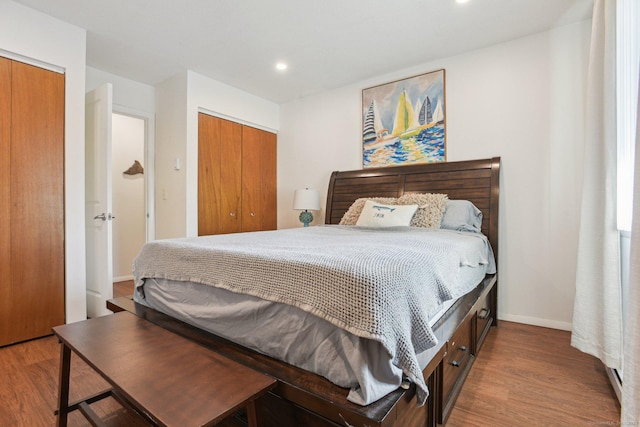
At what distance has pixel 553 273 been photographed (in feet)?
8.53

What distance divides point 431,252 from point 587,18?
254cm

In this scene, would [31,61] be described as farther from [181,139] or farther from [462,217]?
[462,217]

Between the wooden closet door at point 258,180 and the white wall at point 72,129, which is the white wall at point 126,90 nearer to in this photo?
the white wall at point 72,129

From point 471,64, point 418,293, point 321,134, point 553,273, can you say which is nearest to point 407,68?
point 471,64

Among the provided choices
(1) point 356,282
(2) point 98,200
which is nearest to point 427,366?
(1) point 356,282

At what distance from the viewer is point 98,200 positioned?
283 centimetres

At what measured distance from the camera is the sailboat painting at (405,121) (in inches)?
124

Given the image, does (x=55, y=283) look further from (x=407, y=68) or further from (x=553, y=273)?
(x=553, y=273)

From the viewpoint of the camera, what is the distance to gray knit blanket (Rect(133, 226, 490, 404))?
0.94 m

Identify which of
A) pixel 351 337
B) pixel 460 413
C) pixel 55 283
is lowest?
pixel 460 413

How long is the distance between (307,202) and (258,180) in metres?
0.88

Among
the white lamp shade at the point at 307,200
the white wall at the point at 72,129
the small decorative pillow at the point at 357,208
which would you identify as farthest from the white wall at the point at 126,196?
the small decorative pillow at the point at 357,208

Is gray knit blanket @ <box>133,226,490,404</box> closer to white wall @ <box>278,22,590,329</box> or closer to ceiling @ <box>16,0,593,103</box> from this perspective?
white wall @ <box>278,22,590,329</box>

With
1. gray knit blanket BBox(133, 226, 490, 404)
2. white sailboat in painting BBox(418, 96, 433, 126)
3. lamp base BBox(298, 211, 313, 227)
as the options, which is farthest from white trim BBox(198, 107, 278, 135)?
gray knit blanket BBox(133, 226, 490, 404)
